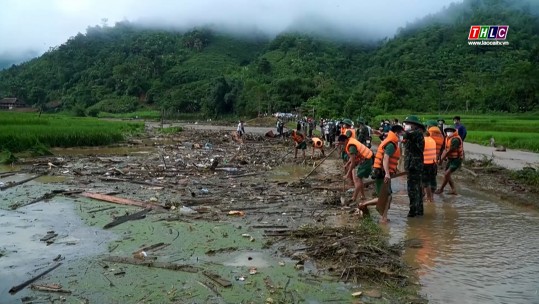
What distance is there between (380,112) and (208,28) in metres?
109

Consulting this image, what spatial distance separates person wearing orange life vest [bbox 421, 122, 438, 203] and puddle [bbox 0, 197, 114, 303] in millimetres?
7197

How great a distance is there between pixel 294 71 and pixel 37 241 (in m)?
88.7

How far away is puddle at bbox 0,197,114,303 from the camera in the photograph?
20.4 feet

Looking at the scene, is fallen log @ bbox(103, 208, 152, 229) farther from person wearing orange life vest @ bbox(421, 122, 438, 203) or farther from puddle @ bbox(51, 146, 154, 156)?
puddle @ bbox(51, 146, 154, 156)

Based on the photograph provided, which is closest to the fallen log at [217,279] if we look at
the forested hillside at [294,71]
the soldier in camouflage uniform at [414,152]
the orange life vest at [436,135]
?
the soldier in camouflage uniform at [414,152]

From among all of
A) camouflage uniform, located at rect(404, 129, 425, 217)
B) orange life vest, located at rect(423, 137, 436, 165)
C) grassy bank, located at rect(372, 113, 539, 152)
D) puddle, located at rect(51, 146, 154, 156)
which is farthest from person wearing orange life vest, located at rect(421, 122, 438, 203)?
puddle, located at rect(51, 146, 154, 156)

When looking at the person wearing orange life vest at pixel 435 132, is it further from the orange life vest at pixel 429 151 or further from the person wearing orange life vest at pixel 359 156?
the person wearing orange life vest at pixel 359 156

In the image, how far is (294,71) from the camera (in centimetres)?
9400

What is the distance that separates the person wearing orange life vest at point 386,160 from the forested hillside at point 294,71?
35.9 metres

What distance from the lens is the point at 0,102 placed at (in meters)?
82.9

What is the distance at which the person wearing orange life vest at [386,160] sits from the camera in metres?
8.58

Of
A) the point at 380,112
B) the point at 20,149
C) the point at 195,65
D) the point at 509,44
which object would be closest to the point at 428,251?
the point at 20,149

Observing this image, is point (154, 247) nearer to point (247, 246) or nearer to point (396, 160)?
point (247, 246)

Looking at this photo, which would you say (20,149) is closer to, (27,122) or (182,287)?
(27,122)
